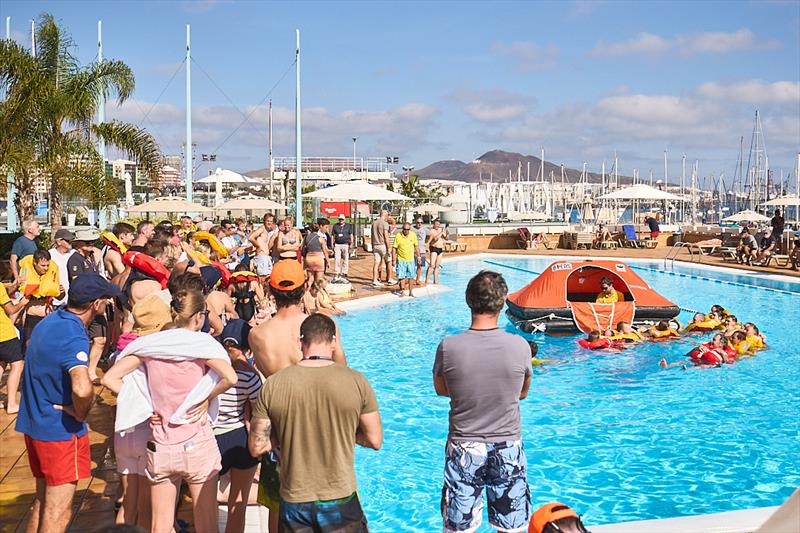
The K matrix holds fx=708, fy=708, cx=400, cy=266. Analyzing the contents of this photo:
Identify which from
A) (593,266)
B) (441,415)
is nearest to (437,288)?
(593,266)

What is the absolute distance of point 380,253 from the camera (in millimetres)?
17047

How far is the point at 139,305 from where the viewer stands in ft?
13.7

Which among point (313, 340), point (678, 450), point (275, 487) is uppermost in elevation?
point (313, 340)

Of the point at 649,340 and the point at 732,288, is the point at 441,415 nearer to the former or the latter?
the point at 649,340

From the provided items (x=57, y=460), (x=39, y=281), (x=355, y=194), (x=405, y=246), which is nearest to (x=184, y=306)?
(x=57, y=460)

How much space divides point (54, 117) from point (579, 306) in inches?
480

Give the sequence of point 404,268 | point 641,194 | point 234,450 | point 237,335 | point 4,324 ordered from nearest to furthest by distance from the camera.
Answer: point 234,450 < point 237,335 < point 4,324 < point 404,268 < point 641,194

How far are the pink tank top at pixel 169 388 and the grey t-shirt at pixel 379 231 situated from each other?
1306 cm

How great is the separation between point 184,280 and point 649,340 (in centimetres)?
959

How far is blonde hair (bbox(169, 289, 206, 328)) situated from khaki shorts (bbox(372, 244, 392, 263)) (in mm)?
13294

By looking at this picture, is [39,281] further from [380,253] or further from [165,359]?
[380,253]

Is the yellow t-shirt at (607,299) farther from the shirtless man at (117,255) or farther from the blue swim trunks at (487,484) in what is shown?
the blue swim trunks at (487,484)

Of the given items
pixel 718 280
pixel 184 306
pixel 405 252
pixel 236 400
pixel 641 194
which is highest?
pixel 641 194

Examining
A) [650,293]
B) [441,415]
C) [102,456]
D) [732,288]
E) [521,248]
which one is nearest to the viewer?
[102,456]
